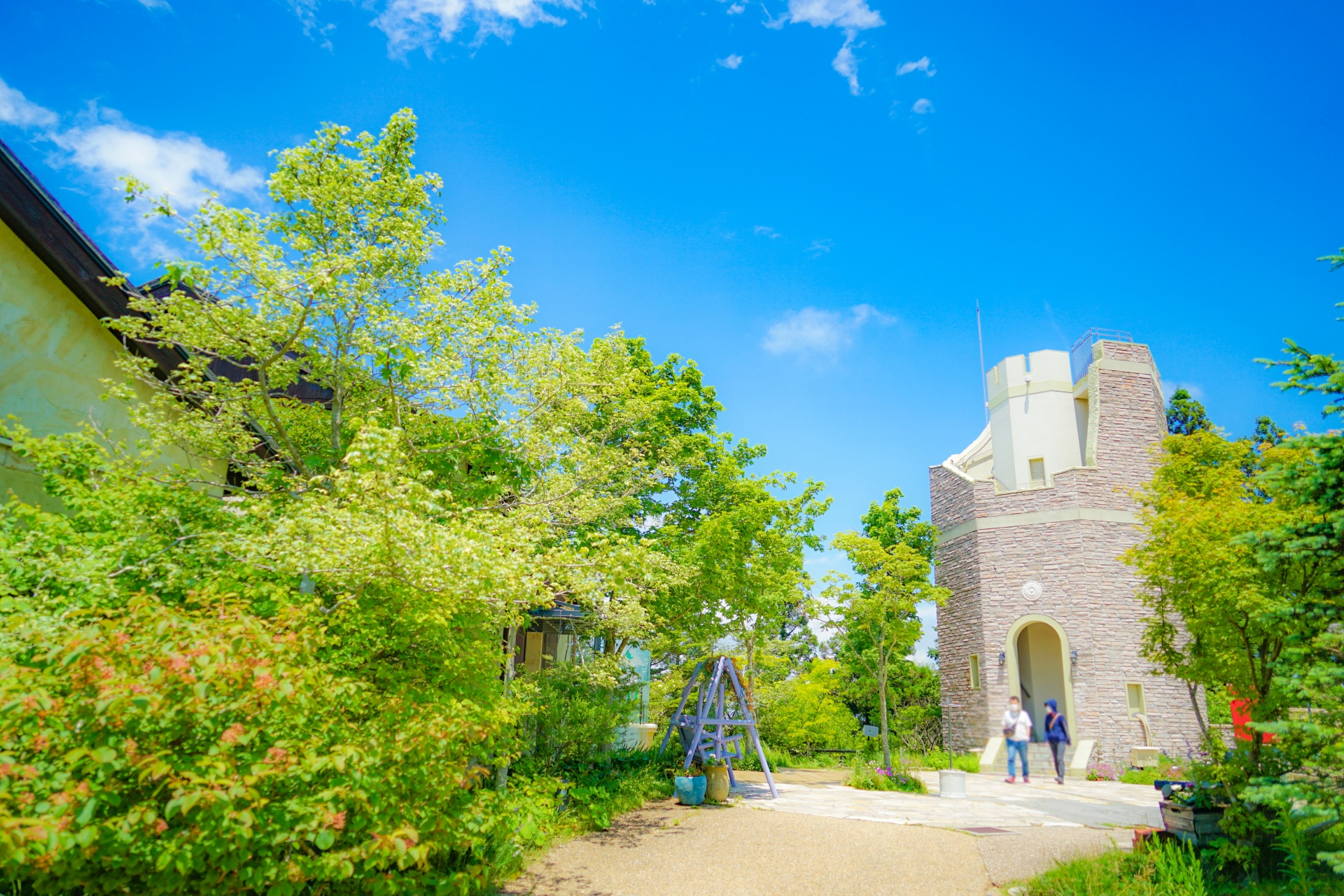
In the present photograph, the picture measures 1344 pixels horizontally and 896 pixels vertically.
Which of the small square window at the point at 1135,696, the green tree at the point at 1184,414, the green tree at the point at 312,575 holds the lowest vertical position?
the small square window at the point at 1135,696

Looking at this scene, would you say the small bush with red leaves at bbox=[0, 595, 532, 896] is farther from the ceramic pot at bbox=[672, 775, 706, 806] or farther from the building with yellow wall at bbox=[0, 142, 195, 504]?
the ceramic pot at bbox=[672, 775, 706, 806]

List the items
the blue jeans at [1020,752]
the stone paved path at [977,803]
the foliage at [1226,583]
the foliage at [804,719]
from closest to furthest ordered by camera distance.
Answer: the foliage at [1226,583]
the stone paved path at [977,803]
the blue jeans at [1020,752]
the foliage at [804,719]

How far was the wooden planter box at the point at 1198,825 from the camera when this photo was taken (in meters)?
6.71

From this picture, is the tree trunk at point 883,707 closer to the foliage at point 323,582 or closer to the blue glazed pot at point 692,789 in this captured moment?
the blue glazed pot at point 692,789

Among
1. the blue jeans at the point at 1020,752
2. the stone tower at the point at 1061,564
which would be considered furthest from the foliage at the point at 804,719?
the blue jeans at the point at 1020,752

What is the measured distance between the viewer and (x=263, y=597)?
612cm

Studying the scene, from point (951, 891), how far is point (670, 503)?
9.33 m

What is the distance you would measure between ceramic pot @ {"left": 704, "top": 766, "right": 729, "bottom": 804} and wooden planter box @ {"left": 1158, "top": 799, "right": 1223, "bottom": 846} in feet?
20.3

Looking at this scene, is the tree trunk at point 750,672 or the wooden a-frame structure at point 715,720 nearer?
the wooden a-frame structure at point 715,720

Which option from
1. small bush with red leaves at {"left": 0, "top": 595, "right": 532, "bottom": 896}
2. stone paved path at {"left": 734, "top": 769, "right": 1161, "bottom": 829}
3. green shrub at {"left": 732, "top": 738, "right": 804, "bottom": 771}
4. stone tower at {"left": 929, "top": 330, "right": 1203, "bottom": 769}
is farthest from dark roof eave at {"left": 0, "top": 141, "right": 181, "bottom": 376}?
stone tower at {"left": 929, "top": 330, "right": 1203, "bottom": 769}

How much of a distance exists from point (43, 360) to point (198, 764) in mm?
7132

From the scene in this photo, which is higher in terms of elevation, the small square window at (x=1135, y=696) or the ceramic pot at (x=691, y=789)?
the small square window at (x=1135, y=696)

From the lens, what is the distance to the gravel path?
23.5ft

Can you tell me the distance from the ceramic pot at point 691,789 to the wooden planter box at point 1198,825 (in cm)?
622
